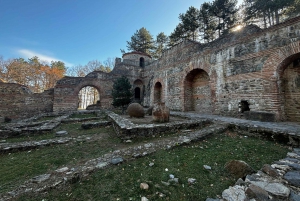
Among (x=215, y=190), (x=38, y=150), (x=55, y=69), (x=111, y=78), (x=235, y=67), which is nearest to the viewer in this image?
(x=215, y=190)

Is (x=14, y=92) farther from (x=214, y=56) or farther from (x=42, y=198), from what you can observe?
(x=214, y=56)

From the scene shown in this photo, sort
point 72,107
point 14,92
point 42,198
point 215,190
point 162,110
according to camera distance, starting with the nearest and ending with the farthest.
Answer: point 42,198 → point 215,190 → point 162,110 → point 14,92 → point 72,107

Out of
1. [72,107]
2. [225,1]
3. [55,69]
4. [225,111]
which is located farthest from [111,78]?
[55,69]

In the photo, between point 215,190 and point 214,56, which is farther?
point 214,56

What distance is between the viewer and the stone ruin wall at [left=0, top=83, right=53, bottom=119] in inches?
440

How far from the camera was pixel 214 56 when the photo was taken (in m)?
8.81

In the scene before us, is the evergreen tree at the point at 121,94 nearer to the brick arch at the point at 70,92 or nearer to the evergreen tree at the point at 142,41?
the brick arch at the point at 70,92

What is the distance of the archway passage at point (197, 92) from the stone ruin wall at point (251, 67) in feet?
0.41

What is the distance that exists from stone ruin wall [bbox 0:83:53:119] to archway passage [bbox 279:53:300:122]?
18.8 meters

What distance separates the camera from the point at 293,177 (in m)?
1.83

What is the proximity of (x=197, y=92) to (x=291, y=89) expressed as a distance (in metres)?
5.56

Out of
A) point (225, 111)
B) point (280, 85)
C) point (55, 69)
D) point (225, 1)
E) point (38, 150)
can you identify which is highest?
point (225, 1)

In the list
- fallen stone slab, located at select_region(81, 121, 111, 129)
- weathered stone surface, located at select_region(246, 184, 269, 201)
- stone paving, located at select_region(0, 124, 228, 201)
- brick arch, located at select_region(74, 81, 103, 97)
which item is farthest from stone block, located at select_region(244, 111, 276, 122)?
brick arch, located at select_region(74, 81, 103, 97)

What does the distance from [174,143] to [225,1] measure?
19.2m
